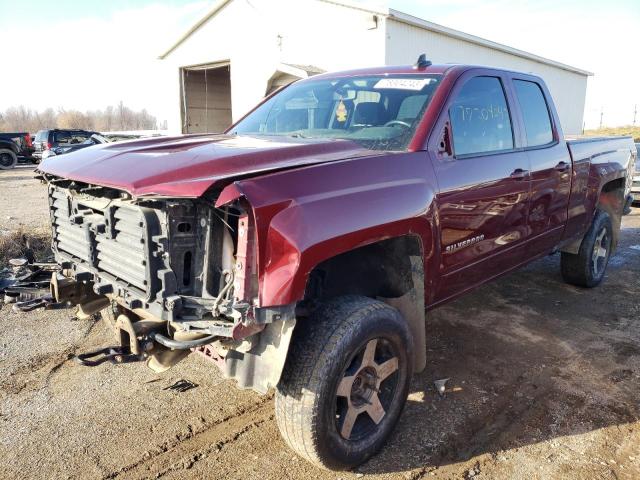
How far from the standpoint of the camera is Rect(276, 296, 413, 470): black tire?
2473mm

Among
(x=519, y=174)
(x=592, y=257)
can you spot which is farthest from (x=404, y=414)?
(x=592, y=257)

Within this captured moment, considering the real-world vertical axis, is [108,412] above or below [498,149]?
below

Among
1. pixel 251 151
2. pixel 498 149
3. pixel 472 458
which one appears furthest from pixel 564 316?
pixel 251 151

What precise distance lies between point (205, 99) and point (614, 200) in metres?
18.0

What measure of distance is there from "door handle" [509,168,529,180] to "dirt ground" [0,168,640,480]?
142 cm

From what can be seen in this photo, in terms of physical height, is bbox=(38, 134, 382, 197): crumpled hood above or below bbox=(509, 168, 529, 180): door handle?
above

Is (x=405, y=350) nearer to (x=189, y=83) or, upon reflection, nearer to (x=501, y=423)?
(x=501, y=423)

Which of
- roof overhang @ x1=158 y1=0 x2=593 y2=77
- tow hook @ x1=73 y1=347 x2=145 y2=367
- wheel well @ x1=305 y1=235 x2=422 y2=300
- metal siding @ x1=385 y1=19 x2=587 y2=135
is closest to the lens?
tow hook @ x1=73 y1=347 x2=145 y2=367

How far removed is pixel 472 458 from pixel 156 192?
7.24ft

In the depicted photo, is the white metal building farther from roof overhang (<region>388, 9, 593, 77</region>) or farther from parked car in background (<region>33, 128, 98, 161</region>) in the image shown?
parked car in background (<region>33, 128, 98, 161</region>)

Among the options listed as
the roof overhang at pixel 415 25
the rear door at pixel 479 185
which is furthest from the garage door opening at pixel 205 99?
the rear door at pixel 479 185

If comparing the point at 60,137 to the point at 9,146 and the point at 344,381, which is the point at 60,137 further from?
the point at 344,381

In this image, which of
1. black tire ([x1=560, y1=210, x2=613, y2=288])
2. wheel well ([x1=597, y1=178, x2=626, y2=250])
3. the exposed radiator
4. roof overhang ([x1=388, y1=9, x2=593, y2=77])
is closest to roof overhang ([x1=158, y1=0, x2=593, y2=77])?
roof overhang ([x1=388, y1=9, x2=593, y2=77])

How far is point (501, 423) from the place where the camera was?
10.6ft
